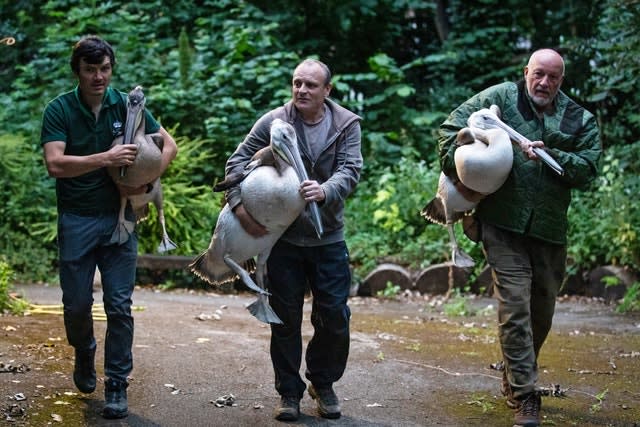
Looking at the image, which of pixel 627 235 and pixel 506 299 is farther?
pixel 627 235

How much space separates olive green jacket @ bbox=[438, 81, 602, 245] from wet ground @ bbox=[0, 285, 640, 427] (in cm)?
103

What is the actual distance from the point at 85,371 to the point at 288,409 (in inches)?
42.4

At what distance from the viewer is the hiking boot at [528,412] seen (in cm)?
440

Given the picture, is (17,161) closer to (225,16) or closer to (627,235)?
(225,16)

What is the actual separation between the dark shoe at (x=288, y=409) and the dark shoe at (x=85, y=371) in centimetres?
99

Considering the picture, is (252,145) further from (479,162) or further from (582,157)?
(582,157)

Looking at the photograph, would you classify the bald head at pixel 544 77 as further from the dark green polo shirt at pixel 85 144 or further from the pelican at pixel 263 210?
the dark green polo shirt at pixel 85 144

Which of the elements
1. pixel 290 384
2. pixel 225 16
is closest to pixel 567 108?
pixel 290 384

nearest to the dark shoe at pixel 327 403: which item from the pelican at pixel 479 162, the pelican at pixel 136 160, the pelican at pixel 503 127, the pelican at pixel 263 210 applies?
the pelican at pixel 263 210

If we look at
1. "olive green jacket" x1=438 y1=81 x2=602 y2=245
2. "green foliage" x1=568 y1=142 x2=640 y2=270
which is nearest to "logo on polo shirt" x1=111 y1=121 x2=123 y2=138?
"olive green jacket" x1=438 y1=81 x2=602 y2=245

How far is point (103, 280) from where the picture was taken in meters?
4.47

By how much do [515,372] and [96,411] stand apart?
210 centimetres

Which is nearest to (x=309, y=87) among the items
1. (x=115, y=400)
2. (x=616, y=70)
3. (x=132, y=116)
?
(x=132, y=116)

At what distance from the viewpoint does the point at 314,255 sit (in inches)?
176
